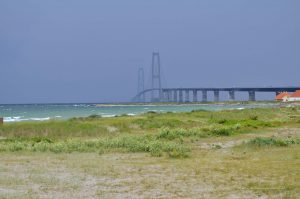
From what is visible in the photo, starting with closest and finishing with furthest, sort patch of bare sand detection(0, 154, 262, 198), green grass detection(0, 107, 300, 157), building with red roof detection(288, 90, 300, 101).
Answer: patch of bare sand detection(0, 154, 262, 198) → green grass detection(0, 107, 300, 157) → building with red roof detection(288, 90, 300, 101)

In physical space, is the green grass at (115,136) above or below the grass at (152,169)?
above

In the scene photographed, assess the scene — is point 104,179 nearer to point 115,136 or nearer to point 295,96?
point 115,136

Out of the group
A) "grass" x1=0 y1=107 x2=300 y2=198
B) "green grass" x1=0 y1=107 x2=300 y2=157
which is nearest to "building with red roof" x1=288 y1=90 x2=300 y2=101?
"green grass" x1=0 y1=107 x2=300 y2=157

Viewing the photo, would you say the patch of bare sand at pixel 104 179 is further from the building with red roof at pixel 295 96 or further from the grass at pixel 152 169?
the building with red roof at pixel 295 96

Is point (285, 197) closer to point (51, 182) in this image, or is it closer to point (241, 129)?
point (51, 182)

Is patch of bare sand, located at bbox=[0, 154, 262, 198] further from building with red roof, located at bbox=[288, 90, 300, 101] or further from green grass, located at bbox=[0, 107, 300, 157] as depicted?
building with red roof, located at bbox=[288, 90, 300, 101]

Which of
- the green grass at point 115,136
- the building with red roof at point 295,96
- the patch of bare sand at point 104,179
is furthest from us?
the building with red roof at point 295,96

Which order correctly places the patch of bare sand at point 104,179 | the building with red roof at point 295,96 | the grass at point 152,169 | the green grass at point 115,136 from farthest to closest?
1. the building with red roof at point 295,96
2. the green grass at point 115,136
3. the grass at point 152,169
4. the patch of bare sand at point 104,179

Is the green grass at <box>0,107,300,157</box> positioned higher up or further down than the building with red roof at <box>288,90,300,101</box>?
further down

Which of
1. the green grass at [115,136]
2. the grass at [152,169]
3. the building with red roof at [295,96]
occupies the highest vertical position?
the building with red roof at [295,96]

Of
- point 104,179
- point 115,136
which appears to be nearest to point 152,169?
point 104,179

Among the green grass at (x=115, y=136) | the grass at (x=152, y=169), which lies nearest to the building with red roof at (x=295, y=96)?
the green grass at (x=115, y=136)

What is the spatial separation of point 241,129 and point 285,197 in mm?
28093

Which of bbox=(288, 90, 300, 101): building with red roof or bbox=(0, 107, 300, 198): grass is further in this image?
bbox=(288, 90, 300, 101): building with red roof
